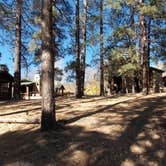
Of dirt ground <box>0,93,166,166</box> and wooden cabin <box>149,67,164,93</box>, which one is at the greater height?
wooden cabin <box>149,67,164,93</box>

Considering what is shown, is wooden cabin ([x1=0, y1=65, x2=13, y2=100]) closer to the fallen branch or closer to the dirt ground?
the fallen branch

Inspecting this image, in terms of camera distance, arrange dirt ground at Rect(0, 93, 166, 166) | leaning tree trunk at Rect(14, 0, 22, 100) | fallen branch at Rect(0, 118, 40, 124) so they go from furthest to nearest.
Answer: leaning tree trunk at Rect(14, 0, 22, 100), fallen branch at Rect(0, 118, 40, 124), dirt ground at Rect(0, 93, 166, 166)

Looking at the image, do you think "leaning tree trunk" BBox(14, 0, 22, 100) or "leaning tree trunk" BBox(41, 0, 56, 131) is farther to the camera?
"leaning tree trunk" BBox(14, 0, 22, 100)

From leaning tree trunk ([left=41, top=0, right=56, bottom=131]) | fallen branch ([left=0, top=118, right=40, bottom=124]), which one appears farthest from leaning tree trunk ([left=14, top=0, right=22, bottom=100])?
leaning tree trunk ([left=41, top=0, right=56, bottom=131])

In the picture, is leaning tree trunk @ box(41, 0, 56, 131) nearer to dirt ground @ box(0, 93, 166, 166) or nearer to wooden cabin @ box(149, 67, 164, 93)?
dirt ground @ box(0, 93, 166, 166)

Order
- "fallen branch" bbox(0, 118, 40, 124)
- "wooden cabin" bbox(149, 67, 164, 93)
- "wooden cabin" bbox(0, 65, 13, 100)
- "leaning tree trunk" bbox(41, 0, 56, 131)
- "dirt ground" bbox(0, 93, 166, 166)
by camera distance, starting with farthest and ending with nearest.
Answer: "wooden cabin" bbox(149, 67, 164, 93), "wooden cabin" bbox(0, 65, 13, 100), "fallen branch" bbox(0, 118, 40, 124), "leaning tree trunk" bbox(41, 0, 56, 131), "dirt ground" bbox(0, 93, 166, 166)

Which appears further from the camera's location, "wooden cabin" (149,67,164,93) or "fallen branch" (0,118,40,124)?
"wooden cabin" (149,67,164,93)

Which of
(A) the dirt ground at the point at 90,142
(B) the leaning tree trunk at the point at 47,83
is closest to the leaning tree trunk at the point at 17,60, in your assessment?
(A) the dirt ground at the point at 90,142

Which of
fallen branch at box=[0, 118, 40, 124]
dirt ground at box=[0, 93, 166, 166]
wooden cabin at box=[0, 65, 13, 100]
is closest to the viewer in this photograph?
dirt ground at box=[0, 93, 166, 166]

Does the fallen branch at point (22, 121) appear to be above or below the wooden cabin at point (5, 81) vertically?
below

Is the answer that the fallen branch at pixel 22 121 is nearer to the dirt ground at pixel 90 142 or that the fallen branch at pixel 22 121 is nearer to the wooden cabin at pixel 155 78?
the dirt ground at pixel 90 142

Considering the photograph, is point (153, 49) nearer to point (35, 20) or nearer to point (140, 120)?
point (35, 20)

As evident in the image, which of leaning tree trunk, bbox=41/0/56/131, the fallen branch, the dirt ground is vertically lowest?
the dirt ground

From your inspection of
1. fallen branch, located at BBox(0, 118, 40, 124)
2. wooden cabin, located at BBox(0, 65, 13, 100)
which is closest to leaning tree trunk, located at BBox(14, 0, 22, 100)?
wooden cabin, located at BBox(0, 65, 13, 100)
